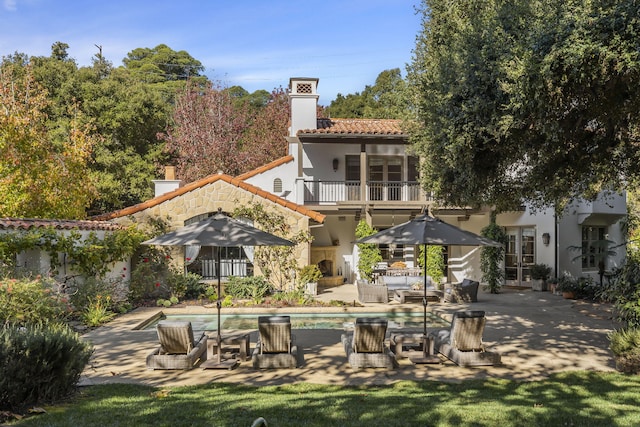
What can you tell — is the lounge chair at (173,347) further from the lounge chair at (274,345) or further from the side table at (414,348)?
the side table at (414,348)

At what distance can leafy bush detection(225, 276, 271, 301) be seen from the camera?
1512cm

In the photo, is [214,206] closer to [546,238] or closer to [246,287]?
[246,287]

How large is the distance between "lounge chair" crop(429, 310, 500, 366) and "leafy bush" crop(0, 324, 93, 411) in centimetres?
572

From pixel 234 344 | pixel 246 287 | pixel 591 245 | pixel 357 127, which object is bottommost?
pixel 234 344

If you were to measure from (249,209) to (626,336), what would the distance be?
1143cm

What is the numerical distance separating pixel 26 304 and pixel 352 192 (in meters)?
13.7

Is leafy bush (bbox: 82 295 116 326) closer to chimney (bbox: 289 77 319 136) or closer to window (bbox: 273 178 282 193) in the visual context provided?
window (bbox: 273 178 282 193)

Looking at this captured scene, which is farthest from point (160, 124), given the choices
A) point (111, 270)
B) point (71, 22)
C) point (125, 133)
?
point (111, 270)

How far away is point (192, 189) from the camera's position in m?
16.3

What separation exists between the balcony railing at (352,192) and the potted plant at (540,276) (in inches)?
204

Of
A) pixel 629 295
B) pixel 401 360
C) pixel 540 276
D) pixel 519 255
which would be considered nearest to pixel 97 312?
pixel 401 360

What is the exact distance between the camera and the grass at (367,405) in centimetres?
508

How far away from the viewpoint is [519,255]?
20703 mm

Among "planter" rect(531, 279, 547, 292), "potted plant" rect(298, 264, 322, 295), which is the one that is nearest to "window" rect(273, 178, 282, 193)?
"potted plant" rect(298, 264, 322, 295)
